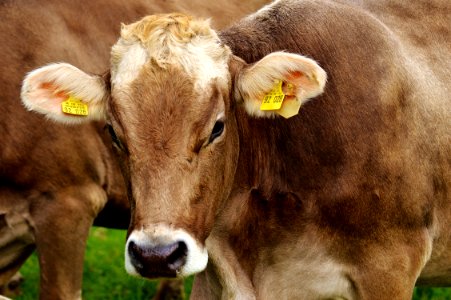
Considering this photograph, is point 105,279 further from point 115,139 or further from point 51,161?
point 115,139

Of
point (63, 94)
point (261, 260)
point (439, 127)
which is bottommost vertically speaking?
point (261, 260)

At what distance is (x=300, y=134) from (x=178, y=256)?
4.06 feet

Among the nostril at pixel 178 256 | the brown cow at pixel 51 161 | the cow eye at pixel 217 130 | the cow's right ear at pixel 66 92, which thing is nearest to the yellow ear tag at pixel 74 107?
the cow's right ear at pixel 66 92

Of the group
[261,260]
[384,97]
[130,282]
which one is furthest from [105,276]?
[384,97]

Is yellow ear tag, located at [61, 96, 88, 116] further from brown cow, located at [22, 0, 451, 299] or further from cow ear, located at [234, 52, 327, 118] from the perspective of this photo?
cow ear, located at [234, 52, 327, 118]

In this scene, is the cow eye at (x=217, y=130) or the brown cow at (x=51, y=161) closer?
the cow eye at (x=217, y=130)

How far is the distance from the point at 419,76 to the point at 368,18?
Result: 433 millimetres

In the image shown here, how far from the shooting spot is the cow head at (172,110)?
5.50 m

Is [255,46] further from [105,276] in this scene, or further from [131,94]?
[105,276]

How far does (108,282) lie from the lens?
978cm

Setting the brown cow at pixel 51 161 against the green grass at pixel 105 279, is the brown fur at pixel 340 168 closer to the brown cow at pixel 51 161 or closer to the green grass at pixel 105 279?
the brown cow at pixel 51 161

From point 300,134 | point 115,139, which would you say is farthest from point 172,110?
point 300,134

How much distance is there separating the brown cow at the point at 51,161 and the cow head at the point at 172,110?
1514mm

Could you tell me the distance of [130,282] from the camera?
9.69 meters
